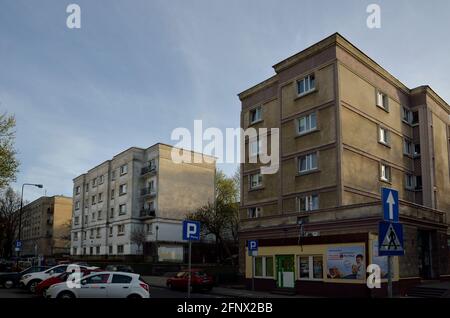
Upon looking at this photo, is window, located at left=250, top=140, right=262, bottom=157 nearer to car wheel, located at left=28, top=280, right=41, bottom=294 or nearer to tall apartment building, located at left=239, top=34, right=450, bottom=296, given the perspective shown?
tall apartment building, located at left=239, top=34, right=450, bottom=296

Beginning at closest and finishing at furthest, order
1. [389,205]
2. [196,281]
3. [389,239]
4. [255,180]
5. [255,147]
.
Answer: [389,239] < [389,205] < [196,281] < [255,180] < [255,147]

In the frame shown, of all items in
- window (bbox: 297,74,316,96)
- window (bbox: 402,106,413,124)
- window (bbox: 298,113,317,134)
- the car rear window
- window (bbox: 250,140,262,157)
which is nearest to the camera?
the car rear window

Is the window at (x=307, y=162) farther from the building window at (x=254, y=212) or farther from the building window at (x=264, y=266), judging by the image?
the building window at (x=264, y=266)

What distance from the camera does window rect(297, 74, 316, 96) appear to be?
34.1m

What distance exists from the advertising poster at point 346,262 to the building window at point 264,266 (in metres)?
5.25

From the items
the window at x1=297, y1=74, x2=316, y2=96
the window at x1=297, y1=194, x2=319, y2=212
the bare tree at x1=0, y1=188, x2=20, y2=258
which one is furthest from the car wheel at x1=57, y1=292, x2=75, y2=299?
the bare tree at x1=0, y1=188, x2=20, y2=258

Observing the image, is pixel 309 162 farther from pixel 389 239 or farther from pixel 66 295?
pixel 389 239

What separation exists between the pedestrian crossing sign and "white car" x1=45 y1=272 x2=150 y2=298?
439 inches

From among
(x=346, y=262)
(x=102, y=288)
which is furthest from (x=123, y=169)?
(x=102, y=288)

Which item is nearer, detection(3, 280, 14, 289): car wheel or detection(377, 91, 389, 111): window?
detection(3, 280, 14, 289): car wheel

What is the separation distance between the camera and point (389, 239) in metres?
9.98

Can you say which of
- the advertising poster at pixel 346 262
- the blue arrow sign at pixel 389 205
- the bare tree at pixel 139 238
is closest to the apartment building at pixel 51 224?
the bare tree at pixel 139 238

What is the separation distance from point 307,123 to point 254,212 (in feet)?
28.6
